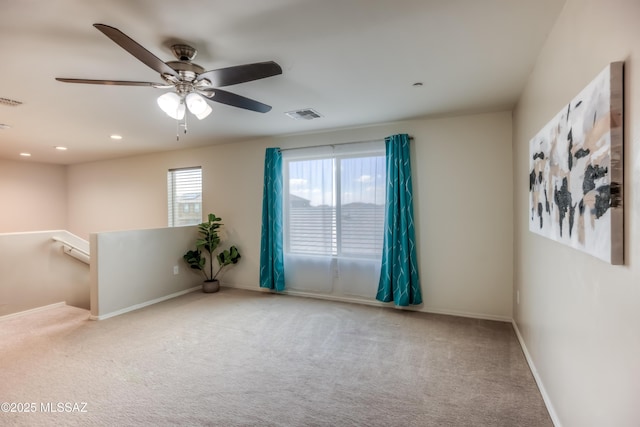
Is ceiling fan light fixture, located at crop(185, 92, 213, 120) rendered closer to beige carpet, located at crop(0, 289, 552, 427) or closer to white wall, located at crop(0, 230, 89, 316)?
beige carpet, located at crop(0, 289, 552, 427)

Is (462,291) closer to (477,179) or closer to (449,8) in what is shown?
(477,179)

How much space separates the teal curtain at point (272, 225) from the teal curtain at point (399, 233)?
60.8 inches

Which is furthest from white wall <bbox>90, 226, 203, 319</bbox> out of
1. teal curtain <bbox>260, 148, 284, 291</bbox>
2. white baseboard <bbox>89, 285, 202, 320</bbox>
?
teal curtain <bbox>260, 148, 284, 291</bbox>

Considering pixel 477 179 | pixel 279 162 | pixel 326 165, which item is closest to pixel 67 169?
pixel 279 162

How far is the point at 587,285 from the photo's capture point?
4.58ft

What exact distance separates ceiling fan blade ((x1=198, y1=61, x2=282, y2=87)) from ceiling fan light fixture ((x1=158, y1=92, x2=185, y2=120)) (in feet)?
0.84

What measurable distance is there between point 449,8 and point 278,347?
285 cm

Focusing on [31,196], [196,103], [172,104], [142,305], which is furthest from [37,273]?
[196,103]

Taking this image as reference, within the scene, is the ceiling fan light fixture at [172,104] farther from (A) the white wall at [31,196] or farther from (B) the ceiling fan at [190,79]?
(A) the white wall at [31,196]

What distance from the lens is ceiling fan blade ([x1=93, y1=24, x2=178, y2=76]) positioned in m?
1.41

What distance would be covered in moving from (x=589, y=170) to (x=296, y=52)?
5.86 feet

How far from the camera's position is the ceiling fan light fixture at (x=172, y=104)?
2.07 metres

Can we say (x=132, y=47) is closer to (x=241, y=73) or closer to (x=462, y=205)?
(x=241, y=73)

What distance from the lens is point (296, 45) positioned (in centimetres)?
Answer: 204
